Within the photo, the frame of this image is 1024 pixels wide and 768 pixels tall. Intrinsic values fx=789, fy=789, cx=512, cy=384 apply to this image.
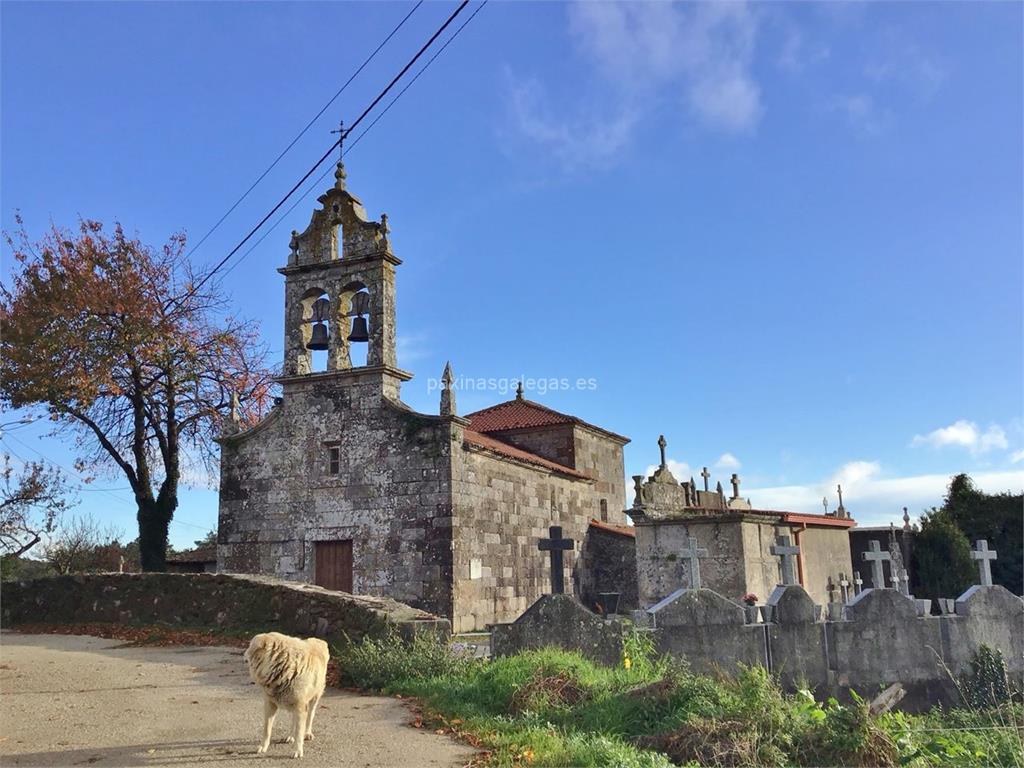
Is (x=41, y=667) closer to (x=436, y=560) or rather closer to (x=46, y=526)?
(x=436, y=560)

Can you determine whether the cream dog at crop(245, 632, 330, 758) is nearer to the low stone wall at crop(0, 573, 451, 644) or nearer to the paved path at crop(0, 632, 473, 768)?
the paved path at crop(0, 632, 473, 768)

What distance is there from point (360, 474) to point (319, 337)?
3233 millimetres

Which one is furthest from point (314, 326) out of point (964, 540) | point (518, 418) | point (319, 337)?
point (964, 540)

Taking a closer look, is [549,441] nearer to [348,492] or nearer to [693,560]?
[348,492]

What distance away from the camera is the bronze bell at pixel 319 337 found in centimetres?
1744

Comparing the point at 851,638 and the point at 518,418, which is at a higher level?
the point at 518,418

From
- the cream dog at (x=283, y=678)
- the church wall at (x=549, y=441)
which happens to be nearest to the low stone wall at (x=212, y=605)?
the cream dog at (x=283, y=678)

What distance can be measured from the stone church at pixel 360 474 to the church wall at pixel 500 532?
0.05 metres

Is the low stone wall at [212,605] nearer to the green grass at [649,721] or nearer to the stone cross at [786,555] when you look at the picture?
the green grass at [649,721]

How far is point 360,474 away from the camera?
16.6m

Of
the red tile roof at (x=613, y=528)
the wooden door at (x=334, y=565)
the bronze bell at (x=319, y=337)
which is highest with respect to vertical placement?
the bronze bell at (x=319, y=337)

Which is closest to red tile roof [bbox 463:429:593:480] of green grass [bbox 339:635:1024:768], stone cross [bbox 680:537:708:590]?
stone cross [bbox 680:537:708:590]

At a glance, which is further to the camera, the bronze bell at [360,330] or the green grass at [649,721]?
the bronze bell at [360,330]

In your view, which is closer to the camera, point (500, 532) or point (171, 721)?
point (171, 721)
